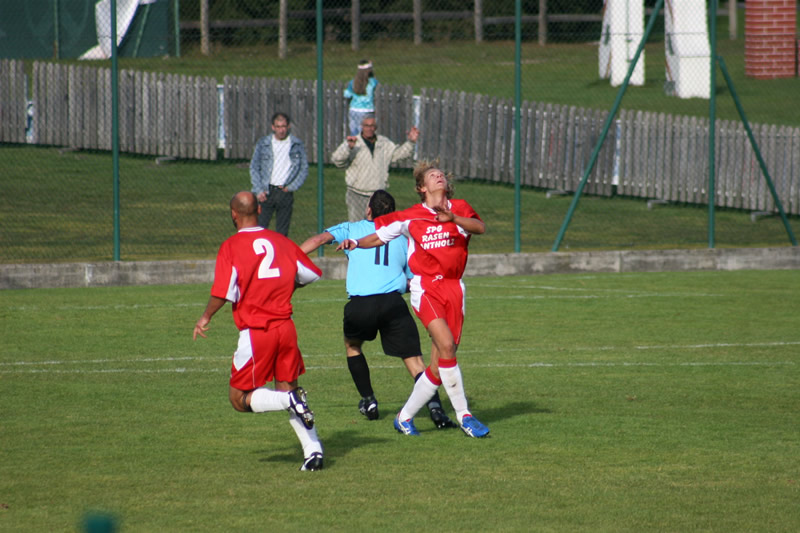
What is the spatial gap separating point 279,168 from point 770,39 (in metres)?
19.8

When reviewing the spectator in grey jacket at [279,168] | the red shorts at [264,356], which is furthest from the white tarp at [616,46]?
the red shorts at [264,356]

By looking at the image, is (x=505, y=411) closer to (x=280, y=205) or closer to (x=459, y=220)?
(x=459, y=220)

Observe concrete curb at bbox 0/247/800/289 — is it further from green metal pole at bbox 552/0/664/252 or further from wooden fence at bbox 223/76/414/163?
wooden fence at bbox 223/76/414/163

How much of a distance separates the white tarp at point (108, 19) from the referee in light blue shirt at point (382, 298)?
8.76 m

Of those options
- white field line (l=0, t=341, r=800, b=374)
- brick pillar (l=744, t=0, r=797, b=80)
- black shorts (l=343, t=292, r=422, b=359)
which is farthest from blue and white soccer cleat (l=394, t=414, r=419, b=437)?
brick pillar (l=744, t=0, r=797, b=80)

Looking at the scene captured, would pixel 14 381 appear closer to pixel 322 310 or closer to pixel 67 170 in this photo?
pixel 322 310

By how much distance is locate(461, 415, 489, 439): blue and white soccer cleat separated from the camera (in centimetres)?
795

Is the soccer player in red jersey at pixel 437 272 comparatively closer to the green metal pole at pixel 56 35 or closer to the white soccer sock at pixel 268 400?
the white soccer sock at pixel 268 400

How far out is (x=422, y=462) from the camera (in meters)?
7.36

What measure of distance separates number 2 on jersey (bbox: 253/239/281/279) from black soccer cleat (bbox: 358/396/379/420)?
1958mm

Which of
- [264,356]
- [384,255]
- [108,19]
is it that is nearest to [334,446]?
[264,356]

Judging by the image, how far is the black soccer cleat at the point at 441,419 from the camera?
841cm

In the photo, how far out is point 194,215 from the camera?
63.9ft

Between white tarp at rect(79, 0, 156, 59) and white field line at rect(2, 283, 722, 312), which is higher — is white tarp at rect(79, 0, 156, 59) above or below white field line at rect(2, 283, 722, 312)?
above
